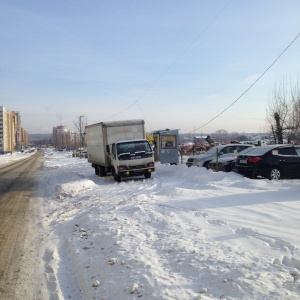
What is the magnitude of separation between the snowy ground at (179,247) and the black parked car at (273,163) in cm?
288

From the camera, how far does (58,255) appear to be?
600cm

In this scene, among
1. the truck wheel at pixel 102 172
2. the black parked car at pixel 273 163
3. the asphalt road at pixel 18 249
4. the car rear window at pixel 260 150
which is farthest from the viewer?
the truck wheel at pixel 102 172

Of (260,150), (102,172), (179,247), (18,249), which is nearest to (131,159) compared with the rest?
(102,172)

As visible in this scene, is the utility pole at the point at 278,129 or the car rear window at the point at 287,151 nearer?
the car rear window at the point at 287,151

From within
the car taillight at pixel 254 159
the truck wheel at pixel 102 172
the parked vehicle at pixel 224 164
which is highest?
the car taillight at pixel 254 159

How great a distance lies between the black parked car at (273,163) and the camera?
528 inches

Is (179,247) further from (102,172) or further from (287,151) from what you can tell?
(102,172)

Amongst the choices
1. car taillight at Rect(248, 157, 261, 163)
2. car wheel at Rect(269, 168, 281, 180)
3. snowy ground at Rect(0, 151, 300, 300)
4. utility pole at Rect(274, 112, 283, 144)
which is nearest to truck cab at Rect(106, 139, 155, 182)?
car taillight at Rect(248, 157, 261, 163)

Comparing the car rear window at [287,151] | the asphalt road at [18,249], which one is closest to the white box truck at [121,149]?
the asphalt road at [18,249]

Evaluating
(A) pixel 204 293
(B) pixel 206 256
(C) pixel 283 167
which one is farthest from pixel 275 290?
(C) pixel 283 167

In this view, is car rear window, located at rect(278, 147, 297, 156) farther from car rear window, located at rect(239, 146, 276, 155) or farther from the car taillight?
the car taillight

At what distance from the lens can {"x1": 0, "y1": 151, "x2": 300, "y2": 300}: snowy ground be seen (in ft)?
13.6

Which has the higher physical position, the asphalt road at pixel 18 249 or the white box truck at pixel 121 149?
the white box truck at pixel 121 149

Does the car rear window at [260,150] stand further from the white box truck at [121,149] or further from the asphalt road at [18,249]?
the asphalt road at [18,249]
